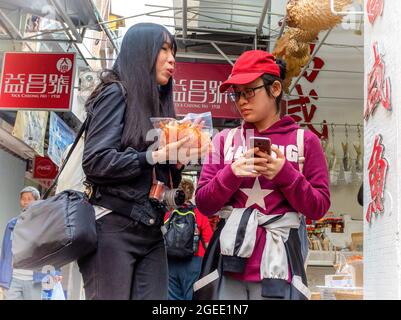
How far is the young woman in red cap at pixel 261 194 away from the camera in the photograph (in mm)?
1771

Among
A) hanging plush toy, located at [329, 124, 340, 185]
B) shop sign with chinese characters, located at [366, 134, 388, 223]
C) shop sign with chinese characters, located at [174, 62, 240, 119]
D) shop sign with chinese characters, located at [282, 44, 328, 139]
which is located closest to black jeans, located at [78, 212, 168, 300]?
shop sign with chinese characters, located at [366, 134, 388, 223]

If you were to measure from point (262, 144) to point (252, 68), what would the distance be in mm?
413

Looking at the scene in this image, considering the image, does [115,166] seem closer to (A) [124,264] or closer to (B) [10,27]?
(A) [124,264]

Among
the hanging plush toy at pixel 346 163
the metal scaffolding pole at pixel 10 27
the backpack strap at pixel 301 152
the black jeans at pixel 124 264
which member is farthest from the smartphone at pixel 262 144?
the metal scaffolding pole at pixel 10 27

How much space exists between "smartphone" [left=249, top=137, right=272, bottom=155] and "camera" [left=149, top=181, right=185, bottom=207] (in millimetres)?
386

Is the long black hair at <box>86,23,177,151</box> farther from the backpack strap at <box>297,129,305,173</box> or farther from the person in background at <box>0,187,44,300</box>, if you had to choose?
the person in background at <box>0,187,44,300</box>

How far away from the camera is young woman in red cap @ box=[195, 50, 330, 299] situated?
5.81 ft

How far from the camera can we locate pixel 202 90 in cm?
704

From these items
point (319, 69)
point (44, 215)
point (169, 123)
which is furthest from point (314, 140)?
point (319, 69)

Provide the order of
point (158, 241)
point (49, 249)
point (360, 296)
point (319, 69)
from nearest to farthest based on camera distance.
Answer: point (49, 249) → point (158, 241) → point (360, 296) → point (319, 69)

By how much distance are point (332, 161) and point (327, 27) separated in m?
2.62

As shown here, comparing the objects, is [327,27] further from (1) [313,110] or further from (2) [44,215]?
(2) [44,215]
